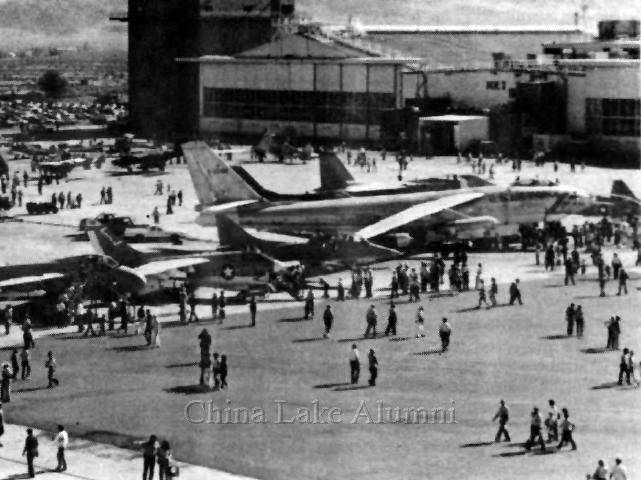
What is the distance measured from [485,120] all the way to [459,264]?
148ft

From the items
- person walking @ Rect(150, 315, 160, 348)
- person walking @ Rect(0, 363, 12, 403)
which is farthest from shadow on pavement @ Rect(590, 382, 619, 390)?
person walking @ Rect(0, 363, 12, 403)

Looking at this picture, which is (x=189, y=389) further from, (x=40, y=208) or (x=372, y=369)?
(x=40, y=208)

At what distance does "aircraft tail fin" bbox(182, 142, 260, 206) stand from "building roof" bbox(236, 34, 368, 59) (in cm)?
5207

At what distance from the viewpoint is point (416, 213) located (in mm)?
56719

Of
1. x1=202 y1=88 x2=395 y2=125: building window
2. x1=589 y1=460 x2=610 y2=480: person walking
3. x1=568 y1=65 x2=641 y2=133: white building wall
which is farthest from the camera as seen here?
x1=202 y1=88 x2=395 y2=125: building window

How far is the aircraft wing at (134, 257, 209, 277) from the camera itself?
150ft

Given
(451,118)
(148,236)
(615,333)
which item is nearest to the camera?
(615,333)

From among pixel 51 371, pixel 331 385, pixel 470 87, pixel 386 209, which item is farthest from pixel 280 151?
pixel 331 385

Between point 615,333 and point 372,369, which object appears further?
point 615,333

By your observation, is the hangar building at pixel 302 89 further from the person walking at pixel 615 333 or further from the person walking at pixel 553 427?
the person walking at pixel 553 427

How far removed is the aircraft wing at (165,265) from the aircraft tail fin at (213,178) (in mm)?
10920

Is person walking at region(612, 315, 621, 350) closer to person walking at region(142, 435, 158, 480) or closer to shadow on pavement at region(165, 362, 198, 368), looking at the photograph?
shadow on pavement at region(165, 362, 198, 368)

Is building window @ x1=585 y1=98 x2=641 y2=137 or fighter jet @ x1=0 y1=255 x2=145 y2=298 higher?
building window @ x1=585 y1=98 x2=641 y2=137

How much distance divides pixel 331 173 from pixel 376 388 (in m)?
30.6
